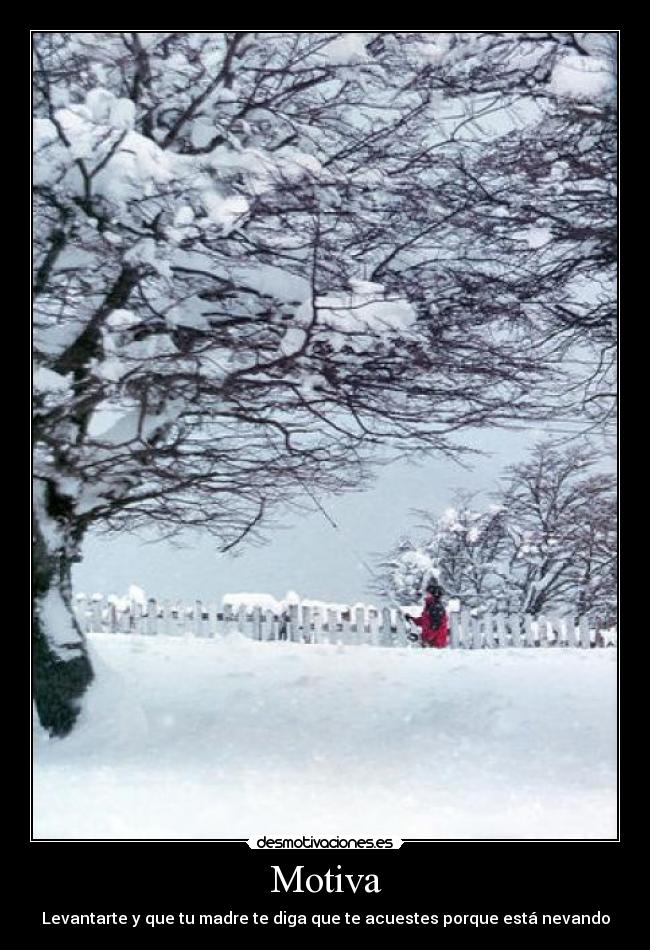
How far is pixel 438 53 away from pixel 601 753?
5.11 meters

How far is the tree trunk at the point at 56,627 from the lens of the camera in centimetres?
731

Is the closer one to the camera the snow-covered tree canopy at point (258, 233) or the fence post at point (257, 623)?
the snow-covered tree canopy at point (258, 233)

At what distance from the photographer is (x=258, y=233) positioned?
6.74 metres

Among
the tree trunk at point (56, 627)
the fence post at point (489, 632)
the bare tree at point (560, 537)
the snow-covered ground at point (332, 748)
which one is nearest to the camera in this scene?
the snow-covered ground at point (332, 748)

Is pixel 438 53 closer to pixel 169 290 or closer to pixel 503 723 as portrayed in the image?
pixel 169 290

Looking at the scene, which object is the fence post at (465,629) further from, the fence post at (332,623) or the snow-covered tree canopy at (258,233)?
the snow-covered tree canopy at (258,233)

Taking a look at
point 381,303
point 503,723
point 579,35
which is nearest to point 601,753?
point 503,723

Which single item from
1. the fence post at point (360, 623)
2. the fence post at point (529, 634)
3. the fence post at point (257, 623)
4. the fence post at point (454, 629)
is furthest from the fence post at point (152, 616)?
the fence post at point (529, 634)

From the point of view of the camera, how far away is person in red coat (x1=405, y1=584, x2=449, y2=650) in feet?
42.5

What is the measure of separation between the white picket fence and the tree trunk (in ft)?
17.6

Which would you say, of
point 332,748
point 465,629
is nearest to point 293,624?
point 465,629

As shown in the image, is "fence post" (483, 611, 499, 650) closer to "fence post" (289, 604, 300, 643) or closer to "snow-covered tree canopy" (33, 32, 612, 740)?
"fence post" (289, 604, 300, 643)

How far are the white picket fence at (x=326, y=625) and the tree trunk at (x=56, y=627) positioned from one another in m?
5.35

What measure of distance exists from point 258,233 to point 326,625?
7819 millimetres
